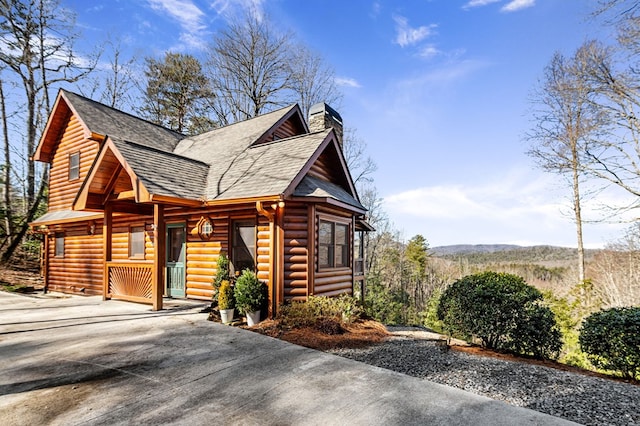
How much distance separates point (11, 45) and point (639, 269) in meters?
30.9

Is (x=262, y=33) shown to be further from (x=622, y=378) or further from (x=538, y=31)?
(x=622, y=378)

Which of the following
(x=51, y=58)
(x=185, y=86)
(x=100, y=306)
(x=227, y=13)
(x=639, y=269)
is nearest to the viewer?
(x=100, y=306)

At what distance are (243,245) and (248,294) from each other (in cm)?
188

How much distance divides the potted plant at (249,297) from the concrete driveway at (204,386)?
1.03 m

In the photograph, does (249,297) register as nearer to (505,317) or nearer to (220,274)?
(220,274)

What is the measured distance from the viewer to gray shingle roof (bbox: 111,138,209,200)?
785 cm

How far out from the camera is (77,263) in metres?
12.8

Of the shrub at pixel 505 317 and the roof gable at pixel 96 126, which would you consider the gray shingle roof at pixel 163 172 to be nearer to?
the roof gable at pixel 96 126

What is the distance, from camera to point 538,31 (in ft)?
40.8

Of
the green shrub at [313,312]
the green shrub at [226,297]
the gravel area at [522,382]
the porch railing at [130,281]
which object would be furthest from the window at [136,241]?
the gravel area at [522,382]

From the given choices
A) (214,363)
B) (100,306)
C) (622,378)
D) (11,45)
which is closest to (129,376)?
(214,363)

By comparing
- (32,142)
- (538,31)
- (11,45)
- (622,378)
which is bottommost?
(622,378)

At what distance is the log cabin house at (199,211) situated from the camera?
809 cm

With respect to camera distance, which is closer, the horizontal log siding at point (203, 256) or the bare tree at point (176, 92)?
the horizontal log siding at point (203, 256)
